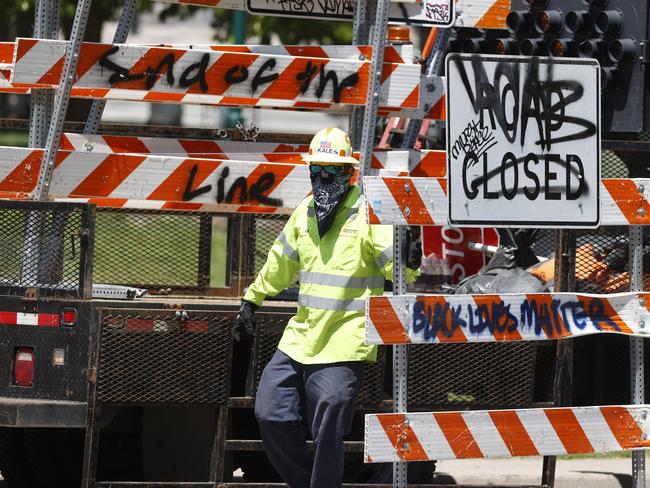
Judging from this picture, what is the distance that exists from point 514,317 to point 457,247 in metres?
2.53

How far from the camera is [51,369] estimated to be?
6391mm

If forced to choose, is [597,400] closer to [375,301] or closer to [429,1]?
[375,301]

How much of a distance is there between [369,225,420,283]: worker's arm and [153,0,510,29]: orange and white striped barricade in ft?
Answer: 6.30

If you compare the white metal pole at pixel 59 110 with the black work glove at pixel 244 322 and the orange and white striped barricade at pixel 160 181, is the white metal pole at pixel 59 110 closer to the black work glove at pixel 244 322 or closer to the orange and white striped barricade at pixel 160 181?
the orange and white striped barricade at pixel 160 181

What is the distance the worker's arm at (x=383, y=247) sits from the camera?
6121 mm

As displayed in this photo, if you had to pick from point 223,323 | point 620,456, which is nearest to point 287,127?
point 620,456

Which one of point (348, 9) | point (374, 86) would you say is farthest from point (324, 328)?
point (348, 9)

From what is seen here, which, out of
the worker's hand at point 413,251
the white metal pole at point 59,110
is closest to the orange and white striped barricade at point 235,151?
the white metal pole at point 59,110

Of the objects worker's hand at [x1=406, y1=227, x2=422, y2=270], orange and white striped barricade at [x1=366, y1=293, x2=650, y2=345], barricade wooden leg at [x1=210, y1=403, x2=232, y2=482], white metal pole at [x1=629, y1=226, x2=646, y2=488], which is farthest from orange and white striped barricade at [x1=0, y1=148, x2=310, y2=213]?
white metal pole at [x1=629, y1=226, x2=646, y2=488]

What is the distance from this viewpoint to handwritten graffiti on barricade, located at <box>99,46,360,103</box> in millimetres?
6945

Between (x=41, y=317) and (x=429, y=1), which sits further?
(x=429, y=1)

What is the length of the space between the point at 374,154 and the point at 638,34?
1.54 m

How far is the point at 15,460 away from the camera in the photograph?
23.6ft

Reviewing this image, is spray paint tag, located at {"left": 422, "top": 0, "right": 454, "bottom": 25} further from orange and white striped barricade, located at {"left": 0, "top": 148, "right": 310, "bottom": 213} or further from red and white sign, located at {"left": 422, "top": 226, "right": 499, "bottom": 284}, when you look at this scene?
red and white sign, located at {"left": 422, "top": 226, "right": 499, "bottom": 284}
